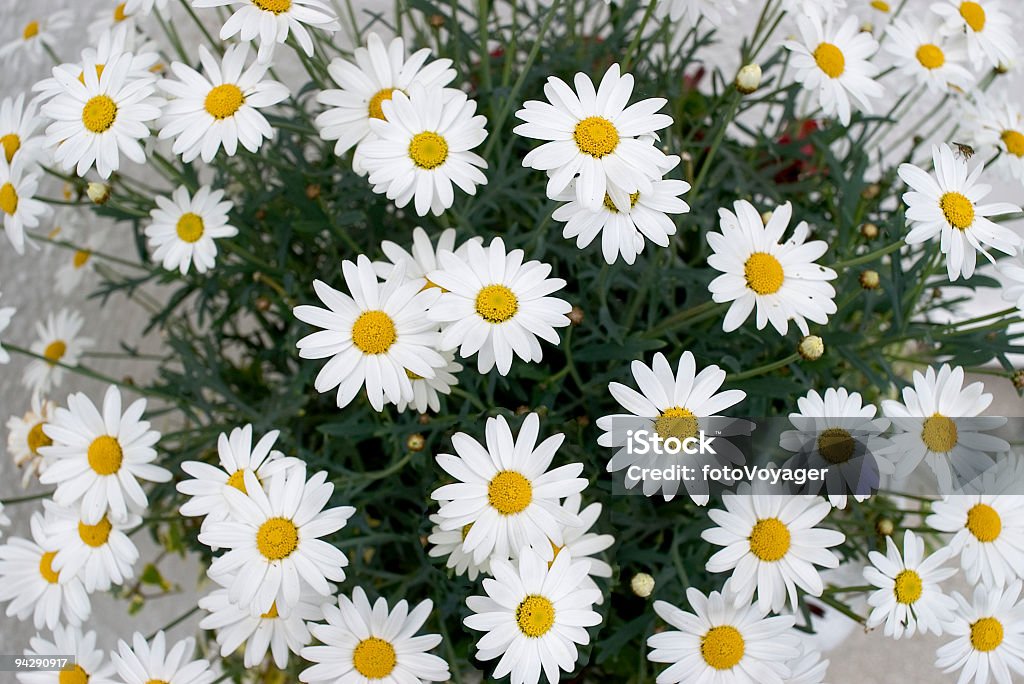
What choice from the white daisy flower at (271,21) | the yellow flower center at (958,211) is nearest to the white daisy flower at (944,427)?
the yellow flower center at (958,211)

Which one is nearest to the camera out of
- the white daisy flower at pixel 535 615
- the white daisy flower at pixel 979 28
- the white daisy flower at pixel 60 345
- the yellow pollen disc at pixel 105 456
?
the white daisy flower at pixel 535 615

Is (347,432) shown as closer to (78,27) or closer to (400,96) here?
(400,96)

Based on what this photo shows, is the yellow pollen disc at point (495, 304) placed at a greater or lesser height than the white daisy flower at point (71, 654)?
greater

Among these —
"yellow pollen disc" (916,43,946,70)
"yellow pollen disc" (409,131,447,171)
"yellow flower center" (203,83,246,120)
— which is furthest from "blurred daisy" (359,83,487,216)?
"yellow pollen disc" (916,43,946,70)

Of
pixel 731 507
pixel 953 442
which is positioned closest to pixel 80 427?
pixel 731 507

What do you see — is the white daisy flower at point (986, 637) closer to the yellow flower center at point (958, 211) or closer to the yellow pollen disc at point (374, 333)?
the yellow flower center at point (958, 211)

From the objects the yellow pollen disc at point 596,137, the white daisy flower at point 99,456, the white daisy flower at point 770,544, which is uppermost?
the yellow pollen disc at point 596,137

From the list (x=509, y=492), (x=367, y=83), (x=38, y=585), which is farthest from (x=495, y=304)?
(x=38, y=585)

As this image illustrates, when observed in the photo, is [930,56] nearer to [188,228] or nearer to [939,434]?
[939,434]
